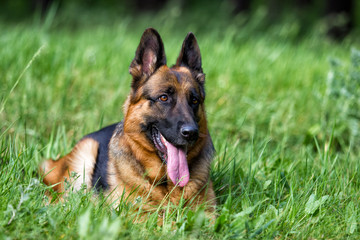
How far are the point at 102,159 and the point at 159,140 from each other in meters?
0.76

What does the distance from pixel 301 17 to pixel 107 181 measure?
61.1ft

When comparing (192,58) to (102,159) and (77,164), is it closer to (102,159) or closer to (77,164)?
(102,159)

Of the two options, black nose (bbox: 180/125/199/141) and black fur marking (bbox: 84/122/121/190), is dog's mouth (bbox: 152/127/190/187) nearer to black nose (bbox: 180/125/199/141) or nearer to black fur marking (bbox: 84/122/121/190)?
black nose (bbox: 180/125/199/141)

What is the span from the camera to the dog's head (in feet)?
11.1

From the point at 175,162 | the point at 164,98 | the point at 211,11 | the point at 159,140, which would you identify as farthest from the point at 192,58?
the point at 211,11

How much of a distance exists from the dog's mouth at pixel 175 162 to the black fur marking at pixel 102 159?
61 centimetres

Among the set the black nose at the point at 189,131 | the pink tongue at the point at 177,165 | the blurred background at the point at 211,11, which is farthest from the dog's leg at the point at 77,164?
the blurred background at the point at 211,11

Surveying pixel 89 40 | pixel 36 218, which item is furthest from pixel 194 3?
pixel 36 218

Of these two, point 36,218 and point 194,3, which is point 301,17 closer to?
point 194,3

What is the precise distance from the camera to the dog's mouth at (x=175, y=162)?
3396 millimetres

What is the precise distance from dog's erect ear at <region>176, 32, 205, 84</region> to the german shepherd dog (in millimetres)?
11

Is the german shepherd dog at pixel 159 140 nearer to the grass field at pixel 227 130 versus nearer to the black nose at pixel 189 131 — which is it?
the black nose at pixel 189 131

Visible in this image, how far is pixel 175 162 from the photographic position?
135 inches

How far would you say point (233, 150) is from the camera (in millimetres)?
4566
